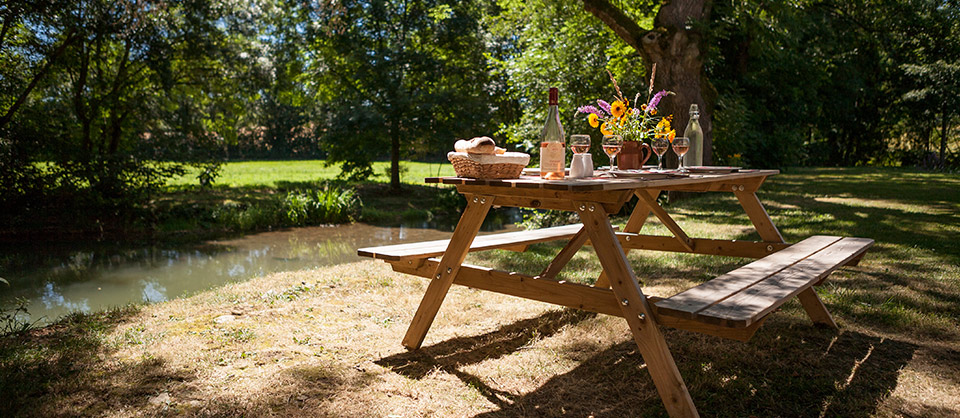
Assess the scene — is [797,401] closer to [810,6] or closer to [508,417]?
[508,417]

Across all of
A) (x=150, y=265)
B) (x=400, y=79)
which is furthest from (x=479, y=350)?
(x=400, y=79)

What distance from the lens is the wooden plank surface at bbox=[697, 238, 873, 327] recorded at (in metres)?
2.01

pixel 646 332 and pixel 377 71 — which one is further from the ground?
pixel 377 71

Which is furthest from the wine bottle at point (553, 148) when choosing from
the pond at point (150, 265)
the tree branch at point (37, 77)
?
the tree branch at point (37, 77)

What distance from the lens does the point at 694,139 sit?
3877 millimetres

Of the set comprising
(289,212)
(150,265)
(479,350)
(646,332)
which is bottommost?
(150,265)

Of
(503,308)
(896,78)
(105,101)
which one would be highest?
(896,78)

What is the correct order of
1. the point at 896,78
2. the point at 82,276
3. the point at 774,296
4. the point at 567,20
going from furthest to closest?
1. the point at 896,78
2. the point at 567,20
3. the point at 82,276
4. the point at 774,296

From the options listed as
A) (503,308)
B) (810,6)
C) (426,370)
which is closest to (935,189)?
(810,6)

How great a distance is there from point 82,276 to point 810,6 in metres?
12.0

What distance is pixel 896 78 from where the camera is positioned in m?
22.9

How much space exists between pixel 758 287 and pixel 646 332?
1.71 ft

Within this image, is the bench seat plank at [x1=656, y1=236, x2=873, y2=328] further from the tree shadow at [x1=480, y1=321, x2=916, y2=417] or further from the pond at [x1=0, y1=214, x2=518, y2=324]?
the pond at [x1=0, y1=214, x2=518, y2=324]

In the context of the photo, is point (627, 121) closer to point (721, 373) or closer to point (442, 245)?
point (442, 245)
